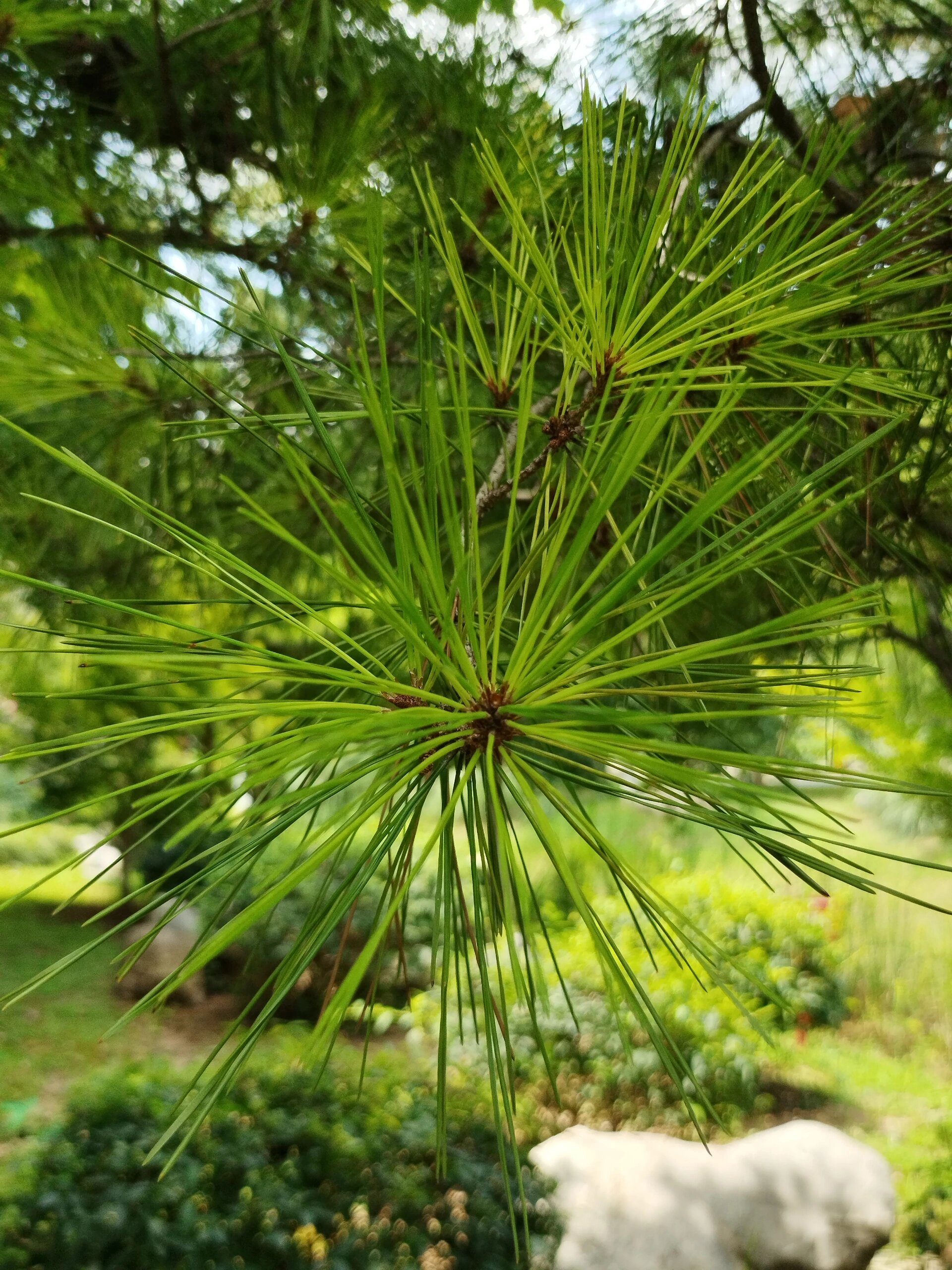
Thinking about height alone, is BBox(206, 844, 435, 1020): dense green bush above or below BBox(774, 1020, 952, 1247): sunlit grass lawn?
above

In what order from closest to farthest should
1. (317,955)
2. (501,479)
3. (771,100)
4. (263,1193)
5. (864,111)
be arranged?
1. (501,479)
2. (771,100)
3. (864,111)
4. (263,1193)
5. (317,955)

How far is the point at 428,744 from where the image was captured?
1.03ft

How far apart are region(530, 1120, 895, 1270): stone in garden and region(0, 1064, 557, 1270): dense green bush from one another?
303 millimetres

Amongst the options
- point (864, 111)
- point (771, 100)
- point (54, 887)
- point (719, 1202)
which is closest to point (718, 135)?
point (771, 100)

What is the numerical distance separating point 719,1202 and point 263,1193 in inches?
Answer: 54.0

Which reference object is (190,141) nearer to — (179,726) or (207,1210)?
(179,726)

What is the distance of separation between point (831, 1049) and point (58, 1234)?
10.7ft

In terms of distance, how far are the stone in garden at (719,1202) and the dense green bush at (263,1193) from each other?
30cm

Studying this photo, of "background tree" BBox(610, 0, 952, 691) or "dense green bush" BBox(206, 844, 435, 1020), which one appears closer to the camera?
"background tree" BBox(610, 0, 952, 691)

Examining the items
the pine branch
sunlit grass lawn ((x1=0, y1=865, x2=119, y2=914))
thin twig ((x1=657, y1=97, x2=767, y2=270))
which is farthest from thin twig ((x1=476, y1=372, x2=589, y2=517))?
sunlit grass lawn ((x1=0, y1=865, x2=119, y2=914))

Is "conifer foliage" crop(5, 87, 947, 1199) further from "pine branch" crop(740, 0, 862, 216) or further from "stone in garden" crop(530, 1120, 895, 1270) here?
"stone in garden" crop(530, 1120, 895, 1270)

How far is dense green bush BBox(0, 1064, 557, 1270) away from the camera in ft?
5.21

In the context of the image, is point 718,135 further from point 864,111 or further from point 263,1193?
point 263,1193

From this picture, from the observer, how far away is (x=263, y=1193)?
1747 mm
